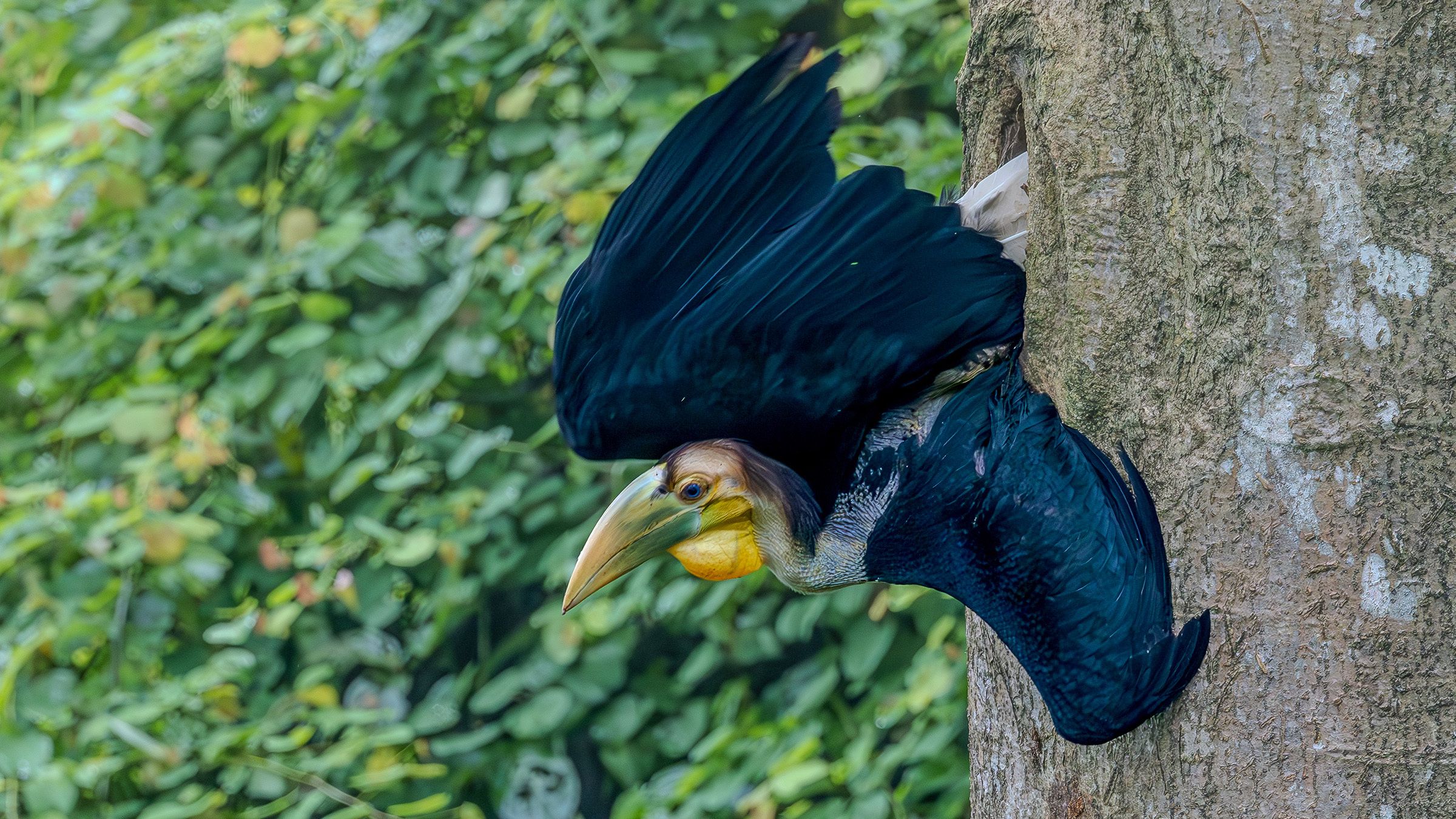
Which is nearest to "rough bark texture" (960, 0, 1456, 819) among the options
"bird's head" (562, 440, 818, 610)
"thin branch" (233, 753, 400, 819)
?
"bird's head" (562, 440, 818, 610)

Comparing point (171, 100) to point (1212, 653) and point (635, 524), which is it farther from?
point (1212, 653)

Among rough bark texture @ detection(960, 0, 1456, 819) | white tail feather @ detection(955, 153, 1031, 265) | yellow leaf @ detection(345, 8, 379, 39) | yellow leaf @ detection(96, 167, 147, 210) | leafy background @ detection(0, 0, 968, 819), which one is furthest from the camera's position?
yellow leaf @ detection(96, 167, 147, 210)

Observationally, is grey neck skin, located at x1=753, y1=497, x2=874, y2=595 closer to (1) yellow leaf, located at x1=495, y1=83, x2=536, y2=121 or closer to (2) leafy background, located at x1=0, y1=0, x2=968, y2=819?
(2) leafy background, located at x1=0, y1=0, x2=968, y2=819

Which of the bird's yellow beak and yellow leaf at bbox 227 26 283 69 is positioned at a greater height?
the bird's yellow beak

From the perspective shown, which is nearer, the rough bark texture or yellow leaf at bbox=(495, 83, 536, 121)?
the rough bark texture

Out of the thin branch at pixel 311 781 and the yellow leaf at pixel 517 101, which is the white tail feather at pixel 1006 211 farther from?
the thin branch at pixel 311 781

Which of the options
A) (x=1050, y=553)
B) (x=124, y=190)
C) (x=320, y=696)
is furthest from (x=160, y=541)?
(x=1050, y=553)

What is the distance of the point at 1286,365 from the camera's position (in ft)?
2.83

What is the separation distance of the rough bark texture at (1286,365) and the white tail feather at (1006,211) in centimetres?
12

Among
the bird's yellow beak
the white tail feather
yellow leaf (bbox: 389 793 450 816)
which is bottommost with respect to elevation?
yellow leaf (bbox: 389 793 450 816)

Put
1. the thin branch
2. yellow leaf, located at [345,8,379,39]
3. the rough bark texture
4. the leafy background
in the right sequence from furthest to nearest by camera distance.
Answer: yellow leaf, located at [345,8,379,39] → the thin branch → the leafy background → the rough bark texture

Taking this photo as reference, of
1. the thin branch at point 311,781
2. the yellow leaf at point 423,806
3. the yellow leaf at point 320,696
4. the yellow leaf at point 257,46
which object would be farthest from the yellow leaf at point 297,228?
the yellow leaf at point 423,806

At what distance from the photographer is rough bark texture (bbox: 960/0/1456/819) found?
84 centimetres

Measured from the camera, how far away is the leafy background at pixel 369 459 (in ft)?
7.55
